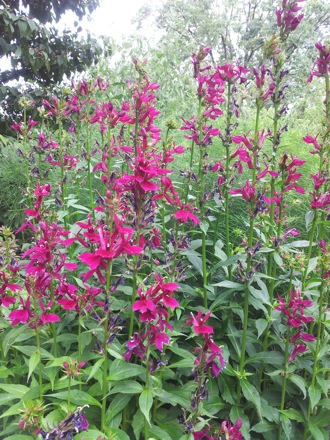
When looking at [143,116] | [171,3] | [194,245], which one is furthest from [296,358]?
[171,3]

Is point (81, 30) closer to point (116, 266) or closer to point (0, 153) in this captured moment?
point (0, 153)

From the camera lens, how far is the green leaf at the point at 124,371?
174 centimetres

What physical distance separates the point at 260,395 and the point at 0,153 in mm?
4885

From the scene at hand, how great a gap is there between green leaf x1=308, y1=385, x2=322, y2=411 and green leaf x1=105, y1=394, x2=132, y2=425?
2.86 ft

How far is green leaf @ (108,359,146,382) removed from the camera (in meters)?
1.74

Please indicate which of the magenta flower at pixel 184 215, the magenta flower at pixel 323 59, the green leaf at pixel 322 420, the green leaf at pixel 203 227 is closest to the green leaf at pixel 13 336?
the magenta flower at pixel 184 215

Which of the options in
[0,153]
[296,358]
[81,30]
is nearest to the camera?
[296,358]

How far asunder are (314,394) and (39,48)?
6568 mm

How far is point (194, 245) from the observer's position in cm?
250

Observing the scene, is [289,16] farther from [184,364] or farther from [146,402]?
[146,402]

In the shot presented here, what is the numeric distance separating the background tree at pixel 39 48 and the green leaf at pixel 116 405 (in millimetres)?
5425

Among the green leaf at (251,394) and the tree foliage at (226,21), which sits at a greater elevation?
the tree foliage at (226,21)

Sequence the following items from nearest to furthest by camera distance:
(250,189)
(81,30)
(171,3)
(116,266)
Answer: (250,189)
(116,266)
(81,30)
(171,3)

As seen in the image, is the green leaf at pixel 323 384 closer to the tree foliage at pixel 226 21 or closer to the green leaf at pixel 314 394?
the green leaf at pixel 314 394
